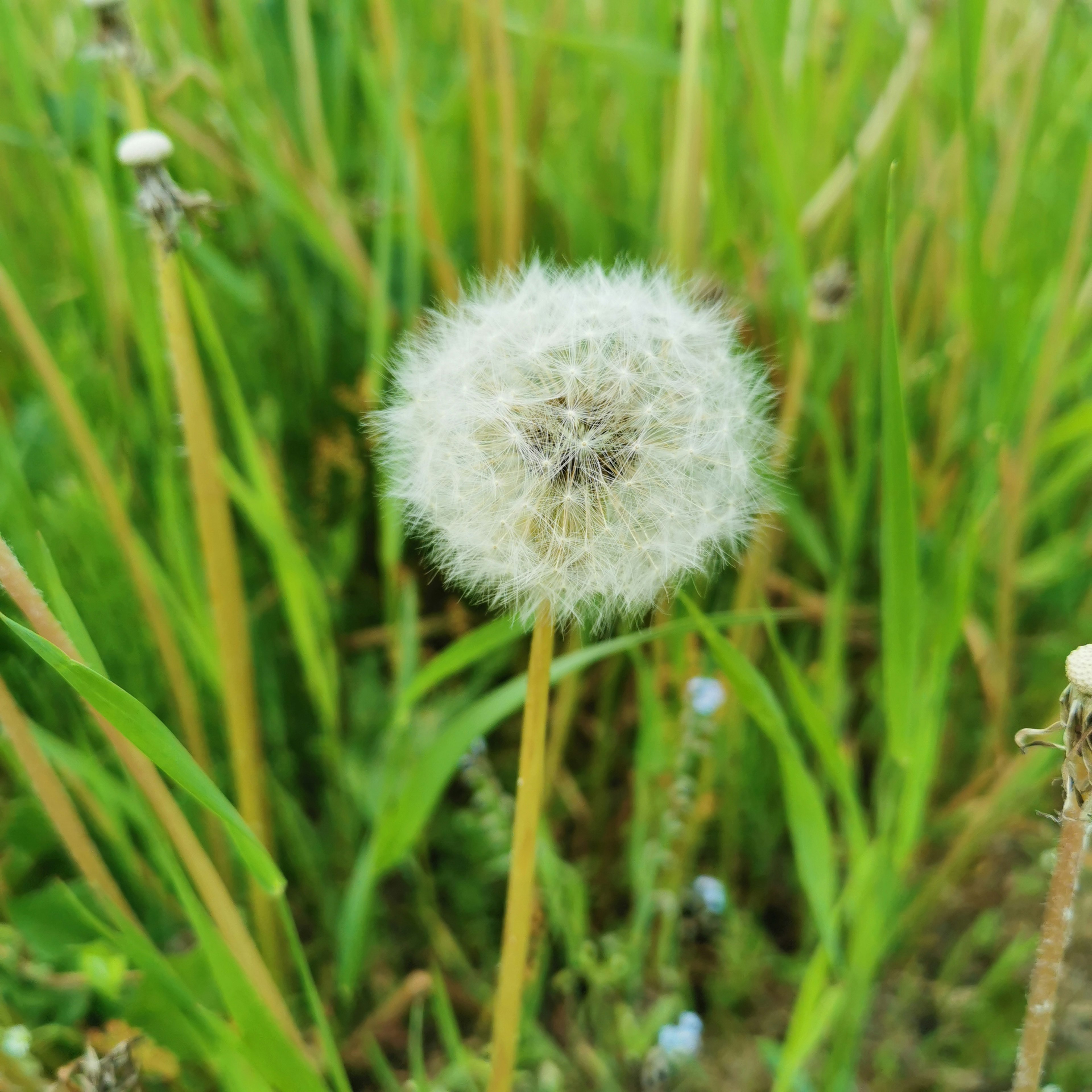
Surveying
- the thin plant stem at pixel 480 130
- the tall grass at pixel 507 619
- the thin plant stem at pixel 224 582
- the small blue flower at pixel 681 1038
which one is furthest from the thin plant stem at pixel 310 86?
the small blue flower at pixel 681 1038

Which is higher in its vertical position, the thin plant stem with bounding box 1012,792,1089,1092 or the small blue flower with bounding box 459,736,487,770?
the thin plant stem with bounding box 1012,792,1089,1092

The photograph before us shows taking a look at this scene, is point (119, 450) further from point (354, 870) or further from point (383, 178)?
point (354, 870)

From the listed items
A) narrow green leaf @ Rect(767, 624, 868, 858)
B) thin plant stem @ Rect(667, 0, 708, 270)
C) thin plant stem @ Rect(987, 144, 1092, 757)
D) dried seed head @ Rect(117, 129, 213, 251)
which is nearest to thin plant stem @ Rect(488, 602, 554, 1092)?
narrow green leaf @ Rect(767, 624, 868, 858)

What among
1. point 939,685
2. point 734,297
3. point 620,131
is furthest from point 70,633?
point 620,131

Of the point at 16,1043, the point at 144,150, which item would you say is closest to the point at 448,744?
the point at 16,1043

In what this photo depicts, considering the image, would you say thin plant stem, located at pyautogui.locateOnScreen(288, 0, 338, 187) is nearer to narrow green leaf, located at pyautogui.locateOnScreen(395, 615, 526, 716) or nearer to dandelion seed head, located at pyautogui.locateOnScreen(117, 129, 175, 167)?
dandelion seed head, located at pyautogui.locateOnScreen(117, 129, 175, 167)
